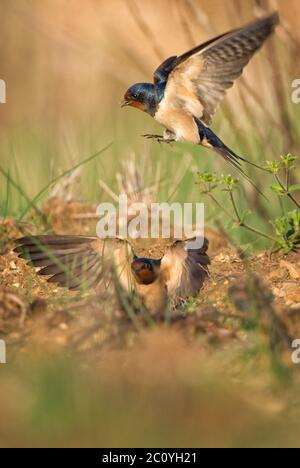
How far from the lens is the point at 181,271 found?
4.89m

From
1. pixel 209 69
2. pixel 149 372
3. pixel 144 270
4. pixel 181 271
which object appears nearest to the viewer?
pixel 149 372

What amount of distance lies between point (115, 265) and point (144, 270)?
0.16 metres

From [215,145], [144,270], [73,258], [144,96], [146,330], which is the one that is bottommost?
[146,330]

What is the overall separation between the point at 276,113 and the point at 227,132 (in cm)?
65

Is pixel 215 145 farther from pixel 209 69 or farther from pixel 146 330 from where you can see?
pixel 146 330

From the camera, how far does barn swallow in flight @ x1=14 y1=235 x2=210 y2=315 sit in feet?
15.6

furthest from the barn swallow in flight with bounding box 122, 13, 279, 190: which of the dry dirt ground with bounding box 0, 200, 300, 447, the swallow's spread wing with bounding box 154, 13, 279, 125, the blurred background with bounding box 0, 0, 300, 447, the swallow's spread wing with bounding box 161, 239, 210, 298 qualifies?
the dry dirt ground with bounding box 0, 200, 300, 447

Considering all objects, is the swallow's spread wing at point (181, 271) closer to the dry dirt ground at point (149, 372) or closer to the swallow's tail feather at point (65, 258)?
the dry dirt ground at point (149, 372)

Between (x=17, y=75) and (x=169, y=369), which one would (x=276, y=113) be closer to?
(x=169, y=369)

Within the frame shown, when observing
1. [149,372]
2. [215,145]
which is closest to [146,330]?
[149,372]

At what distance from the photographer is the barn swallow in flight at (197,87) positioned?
5000 mm

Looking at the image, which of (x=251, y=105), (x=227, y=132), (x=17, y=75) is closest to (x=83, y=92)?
(x=17, y=75)

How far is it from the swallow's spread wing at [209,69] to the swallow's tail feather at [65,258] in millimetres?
872

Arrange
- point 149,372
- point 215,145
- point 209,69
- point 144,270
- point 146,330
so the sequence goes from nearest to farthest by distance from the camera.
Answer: point 149,372
point 146,330
point 144,270
point 209,69
point 215,145
